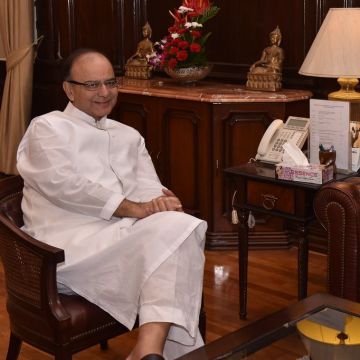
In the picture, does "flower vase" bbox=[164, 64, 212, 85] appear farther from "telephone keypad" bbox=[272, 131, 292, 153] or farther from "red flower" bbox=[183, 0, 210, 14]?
"telephone keypad" bbox=[272, 131, 292, 153]

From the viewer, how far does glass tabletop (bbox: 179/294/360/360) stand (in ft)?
7.27

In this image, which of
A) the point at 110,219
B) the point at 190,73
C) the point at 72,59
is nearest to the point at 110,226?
the point at 110,219

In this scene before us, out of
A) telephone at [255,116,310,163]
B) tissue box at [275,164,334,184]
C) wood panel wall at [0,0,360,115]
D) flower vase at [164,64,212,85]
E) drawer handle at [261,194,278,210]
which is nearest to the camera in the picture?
tissue box at [275,164,334,184]

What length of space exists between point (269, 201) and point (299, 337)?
3.91ft

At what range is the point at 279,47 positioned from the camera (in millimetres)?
4781

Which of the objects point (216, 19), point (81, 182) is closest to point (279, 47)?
point (216, 19)

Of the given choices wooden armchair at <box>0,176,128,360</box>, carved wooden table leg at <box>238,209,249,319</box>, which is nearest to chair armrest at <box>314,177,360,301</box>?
carved wooden table leg at <box>238,209,249,319</box>

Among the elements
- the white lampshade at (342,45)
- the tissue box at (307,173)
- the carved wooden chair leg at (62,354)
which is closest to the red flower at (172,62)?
the white lampshade at (342,45)

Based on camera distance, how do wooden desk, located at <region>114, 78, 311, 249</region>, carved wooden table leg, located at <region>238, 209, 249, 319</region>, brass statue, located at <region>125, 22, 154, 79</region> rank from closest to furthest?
carved wooden table leg, located at <region>238, 209, 249, 319</region>
wooden desk, located at <region>114, 78, 311, 249</region>
brass statue, located at <region>125, 22, 154, 79</region>

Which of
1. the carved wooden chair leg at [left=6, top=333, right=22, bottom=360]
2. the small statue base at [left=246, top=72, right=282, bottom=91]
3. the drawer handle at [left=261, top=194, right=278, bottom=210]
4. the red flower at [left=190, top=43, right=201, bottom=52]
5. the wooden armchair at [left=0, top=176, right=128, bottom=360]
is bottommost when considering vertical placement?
the carved wooden chair leg at [left=6, top=333, right=22, bottom=360]

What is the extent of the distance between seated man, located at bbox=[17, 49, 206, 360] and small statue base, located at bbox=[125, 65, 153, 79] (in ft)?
7.12

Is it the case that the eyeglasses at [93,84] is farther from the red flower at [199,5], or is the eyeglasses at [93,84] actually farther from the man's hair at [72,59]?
the red flower at [199,5]

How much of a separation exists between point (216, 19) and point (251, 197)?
2.08 m

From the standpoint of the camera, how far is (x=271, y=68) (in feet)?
15.5
